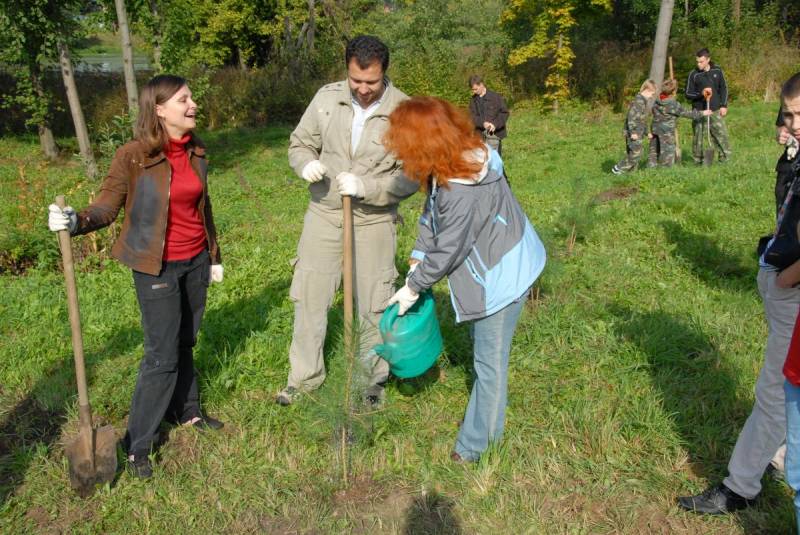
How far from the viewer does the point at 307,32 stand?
1026 inches

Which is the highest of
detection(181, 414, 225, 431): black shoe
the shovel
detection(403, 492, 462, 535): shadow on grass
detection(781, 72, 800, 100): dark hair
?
detection(781, 72, 800, 100): dark hair

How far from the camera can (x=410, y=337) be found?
Result: 3246mm

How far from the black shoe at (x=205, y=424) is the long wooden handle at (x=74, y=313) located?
2.11 feet

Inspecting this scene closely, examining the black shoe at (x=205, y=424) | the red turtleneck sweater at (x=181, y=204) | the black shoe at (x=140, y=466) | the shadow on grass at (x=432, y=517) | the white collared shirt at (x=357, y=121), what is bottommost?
the black shoe at (x=205, y=424)

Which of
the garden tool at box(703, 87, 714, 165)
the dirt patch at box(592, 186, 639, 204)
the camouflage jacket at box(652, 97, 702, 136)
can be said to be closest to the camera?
the dirt patch at box(592, 186, 639, 204)

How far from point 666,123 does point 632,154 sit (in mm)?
674

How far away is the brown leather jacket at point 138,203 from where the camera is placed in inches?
120

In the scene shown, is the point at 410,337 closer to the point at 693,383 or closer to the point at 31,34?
the point at 693,383

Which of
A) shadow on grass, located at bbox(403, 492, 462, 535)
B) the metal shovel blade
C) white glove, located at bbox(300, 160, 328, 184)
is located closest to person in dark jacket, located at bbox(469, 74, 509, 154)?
white glove, located at bbox(300, 160, 328, 184)

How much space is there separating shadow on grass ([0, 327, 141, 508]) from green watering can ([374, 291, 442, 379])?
1817 millimetres

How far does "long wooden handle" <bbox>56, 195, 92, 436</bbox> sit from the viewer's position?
2.85 metres

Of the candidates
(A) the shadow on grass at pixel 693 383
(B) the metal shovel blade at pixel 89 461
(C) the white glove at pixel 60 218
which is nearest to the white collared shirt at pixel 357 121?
(C) the white glove at pixel 60 218

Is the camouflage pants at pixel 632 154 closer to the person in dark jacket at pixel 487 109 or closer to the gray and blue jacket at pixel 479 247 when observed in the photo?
the person in dark jacket at pixel 487 109

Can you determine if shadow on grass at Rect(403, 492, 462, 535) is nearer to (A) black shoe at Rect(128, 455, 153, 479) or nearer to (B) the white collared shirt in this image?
(A) black shoe at Rect(128, 455, 153, 479)
